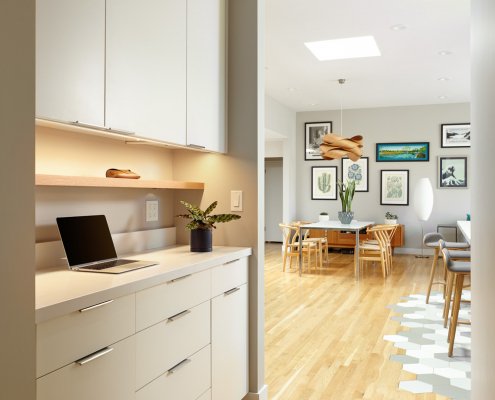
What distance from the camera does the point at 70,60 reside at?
5.52 feet

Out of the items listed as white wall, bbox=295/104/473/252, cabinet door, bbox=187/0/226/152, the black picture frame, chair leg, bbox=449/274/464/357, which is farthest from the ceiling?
chair leg, bbox=449/274/464/357

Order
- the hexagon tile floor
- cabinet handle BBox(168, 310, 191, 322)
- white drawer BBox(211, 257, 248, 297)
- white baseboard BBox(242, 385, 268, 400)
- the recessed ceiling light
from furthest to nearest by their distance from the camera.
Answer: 1. the recessed ceiling light
2. the hexagon tile floor
3. white baseboard BBox(242, 385, 268, 400)
4. white drawer BBox(211, 257, 248, 297)
5. cabinet handle BBox(168, 310, 191, 322)

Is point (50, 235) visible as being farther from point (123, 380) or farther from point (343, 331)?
point (343, 331)

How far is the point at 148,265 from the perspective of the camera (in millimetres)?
2057

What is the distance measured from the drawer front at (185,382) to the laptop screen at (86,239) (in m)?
0.59

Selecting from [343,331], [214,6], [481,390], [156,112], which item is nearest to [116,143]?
[156,112]

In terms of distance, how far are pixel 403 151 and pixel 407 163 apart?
0.25 meters

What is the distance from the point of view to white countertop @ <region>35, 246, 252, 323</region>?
1.39 meters

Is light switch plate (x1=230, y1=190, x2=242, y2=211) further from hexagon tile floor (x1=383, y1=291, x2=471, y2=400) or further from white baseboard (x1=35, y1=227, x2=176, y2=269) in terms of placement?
hexagon tile floor (x1=383, y1=291, x2=471, y2=400)

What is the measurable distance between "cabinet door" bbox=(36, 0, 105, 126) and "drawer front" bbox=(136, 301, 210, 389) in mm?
842

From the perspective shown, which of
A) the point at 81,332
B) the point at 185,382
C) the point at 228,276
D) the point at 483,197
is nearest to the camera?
the point at 81,332

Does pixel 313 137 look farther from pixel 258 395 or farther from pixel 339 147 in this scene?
Result: pixel 258 395

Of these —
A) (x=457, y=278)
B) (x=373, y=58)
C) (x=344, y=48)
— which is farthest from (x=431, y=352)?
(x=373, y=58)

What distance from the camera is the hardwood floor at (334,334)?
119 inches
